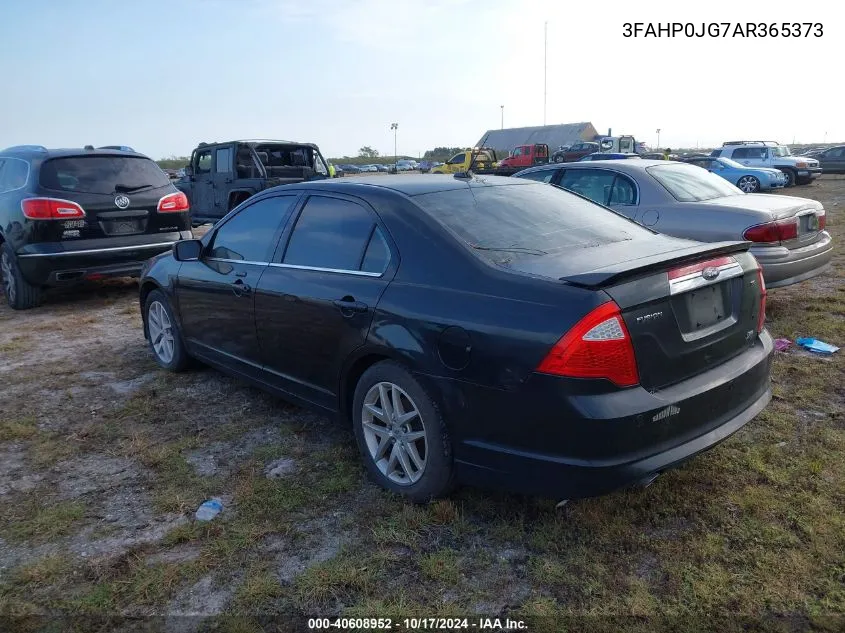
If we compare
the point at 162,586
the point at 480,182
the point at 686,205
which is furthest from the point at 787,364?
the point at 162,586

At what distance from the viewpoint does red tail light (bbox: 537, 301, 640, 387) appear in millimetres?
2473

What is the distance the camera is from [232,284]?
14.0 feet

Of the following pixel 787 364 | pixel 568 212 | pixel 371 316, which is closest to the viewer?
pixel 371 316

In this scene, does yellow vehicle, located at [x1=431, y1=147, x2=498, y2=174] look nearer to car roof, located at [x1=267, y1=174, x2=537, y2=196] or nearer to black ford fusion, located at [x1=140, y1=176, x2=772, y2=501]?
car roof, located at [x1=267, y1=174, x2=537, y2=196]

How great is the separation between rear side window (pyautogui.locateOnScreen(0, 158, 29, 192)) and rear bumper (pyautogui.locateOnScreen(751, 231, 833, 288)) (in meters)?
7.69

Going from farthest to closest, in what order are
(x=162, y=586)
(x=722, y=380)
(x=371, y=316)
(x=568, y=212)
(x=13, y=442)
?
1. (x=13, y=442)
2. (x=568, y=212)
3. (x=371, y=316)
4. (x=722, y=380)
5. (x=162, y=586)

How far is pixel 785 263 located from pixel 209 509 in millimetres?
5302

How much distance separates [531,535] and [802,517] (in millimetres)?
1213

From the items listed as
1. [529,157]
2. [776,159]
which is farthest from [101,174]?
[529,157]

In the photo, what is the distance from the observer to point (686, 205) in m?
6.27

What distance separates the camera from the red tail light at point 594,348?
247 centimetres

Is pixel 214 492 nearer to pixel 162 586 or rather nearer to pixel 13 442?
pixel 162 586

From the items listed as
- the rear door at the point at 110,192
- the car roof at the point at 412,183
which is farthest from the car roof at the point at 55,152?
the car roof at the point at 412,183

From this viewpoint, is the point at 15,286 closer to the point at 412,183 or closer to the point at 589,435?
the point at 412,183
